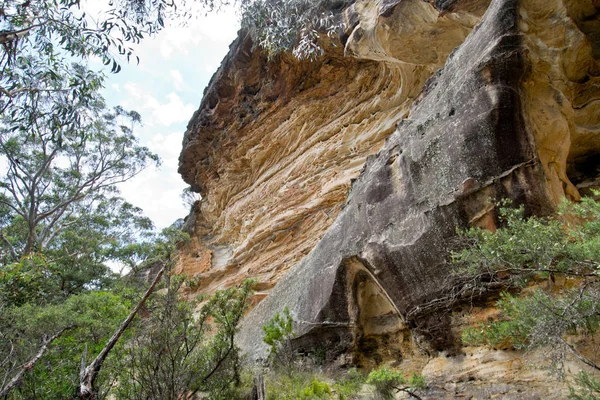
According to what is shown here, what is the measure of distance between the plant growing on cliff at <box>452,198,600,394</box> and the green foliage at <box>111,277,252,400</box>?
14.9ft

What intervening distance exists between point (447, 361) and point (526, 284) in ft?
5.59

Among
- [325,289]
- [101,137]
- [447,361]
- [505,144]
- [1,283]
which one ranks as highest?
[101,137]

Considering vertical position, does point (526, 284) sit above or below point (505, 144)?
below

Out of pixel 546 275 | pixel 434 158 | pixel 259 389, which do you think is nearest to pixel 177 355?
pixel 259 389

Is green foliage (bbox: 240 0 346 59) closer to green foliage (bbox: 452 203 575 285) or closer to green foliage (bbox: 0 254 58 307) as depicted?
green foliage (bbox: 452 203 575 285)

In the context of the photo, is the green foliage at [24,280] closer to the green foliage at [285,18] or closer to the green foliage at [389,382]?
the green foliage at [389,382]

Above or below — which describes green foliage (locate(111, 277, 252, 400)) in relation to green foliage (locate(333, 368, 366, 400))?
above

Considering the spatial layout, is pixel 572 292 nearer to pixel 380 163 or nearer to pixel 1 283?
pixel 380 163

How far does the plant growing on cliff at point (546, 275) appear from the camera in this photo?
161 inches

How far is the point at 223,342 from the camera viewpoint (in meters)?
7.37

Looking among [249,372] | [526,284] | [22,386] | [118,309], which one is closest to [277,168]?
[118,309]

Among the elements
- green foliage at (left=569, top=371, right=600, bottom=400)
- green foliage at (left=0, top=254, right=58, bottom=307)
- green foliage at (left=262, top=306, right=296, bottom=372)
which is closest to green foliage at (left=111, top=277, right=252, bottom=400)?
green foliage at (left=262, top=306, right=296, bottom=372)

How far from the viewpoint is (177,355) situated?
6.59 m

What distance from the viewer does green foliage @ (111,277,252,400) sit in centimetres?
639
